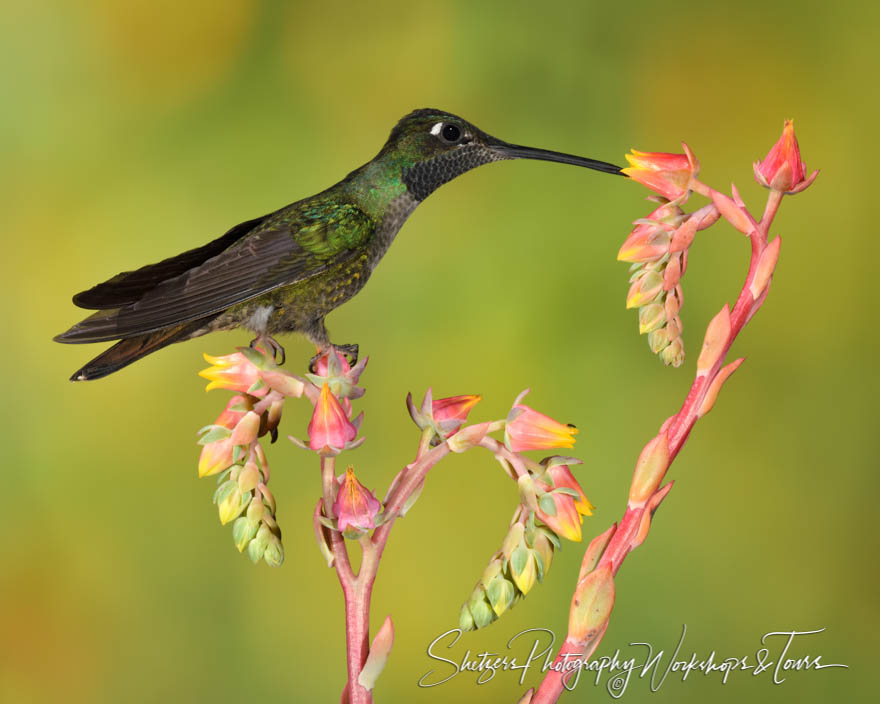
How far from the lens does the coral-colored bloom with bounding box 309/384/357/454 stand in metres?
0.43

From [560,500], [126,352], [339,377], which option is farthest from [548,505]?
[126,352]

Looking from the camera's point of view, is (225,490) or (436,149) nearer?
(225,490)

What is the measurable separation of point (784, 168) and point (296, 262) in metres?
0.24

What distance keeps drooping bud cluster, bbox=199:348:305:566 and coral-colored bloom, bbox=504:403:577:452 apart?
9 cm

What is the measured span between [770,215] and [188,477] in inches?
25.6

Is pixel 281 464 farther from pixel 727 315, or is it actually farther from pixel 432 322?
pixel 727 315

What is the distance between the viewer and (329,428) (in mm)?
429

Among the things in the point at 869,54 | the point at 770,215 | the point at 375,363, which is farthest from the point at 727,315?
the point at 869,54

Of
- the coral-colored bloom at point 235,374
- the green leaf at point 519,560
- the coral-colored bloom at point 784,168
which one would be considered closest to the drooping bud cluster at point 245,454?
the coral-colored bloom at point 235,374

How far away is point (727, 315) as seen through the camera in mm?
433

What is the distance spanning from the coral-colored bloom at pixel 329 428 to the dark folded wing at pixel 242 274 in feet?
0.28

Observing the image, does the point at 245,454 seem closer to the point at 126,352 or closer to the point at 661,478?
the point at 126,352

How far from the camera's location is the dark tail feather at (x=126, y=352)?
0.46 meters

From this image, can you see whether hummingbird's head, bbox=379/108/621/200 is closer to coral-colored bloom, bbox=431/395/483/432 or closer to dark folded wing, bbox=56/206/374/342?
dark folded wing, bbox=56/206/374/342
